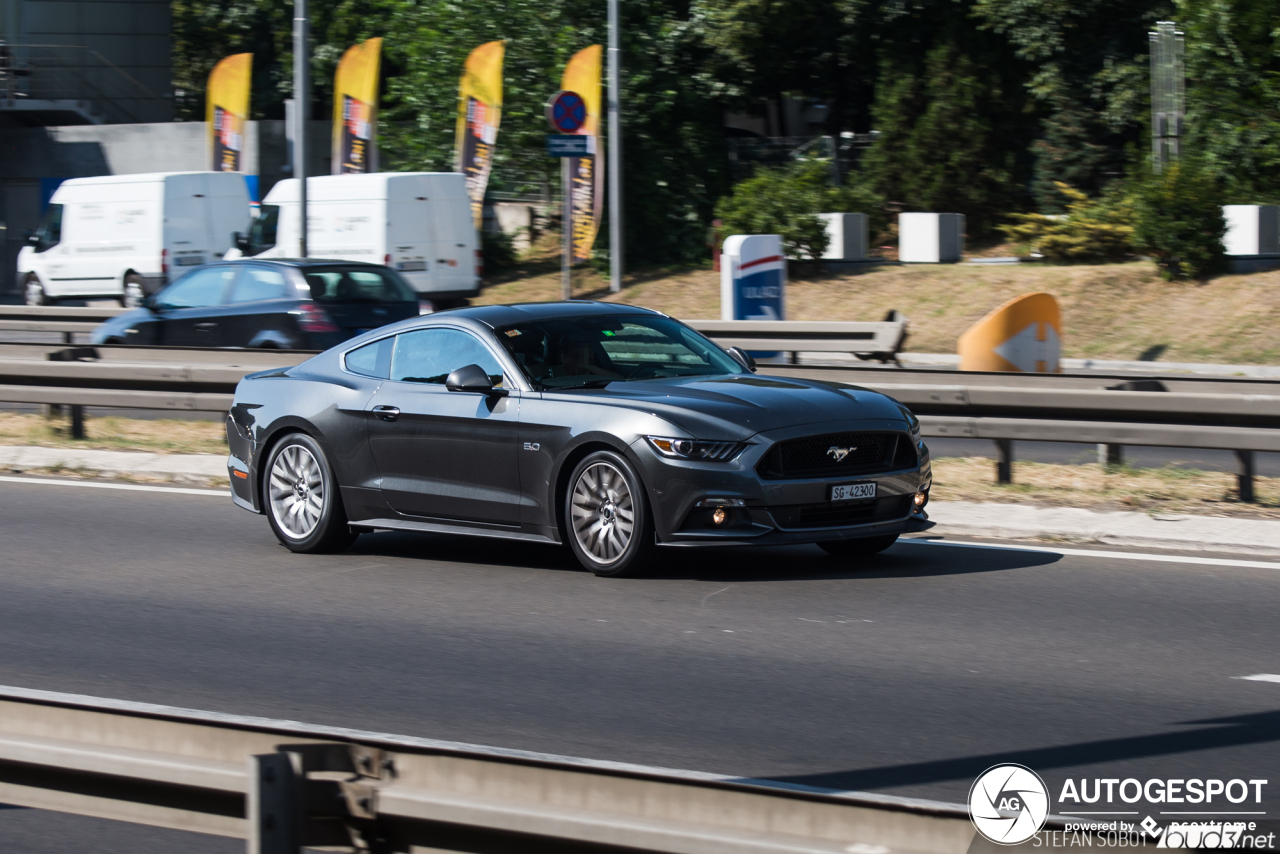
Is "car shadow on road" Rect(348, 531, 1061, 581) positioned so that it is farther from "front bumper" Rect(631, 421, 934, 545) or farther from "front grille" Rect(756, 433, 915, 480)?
"front grille" Rect(756, 433, 915, 480)

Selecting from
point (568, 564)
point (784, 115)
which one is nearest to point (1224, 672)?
point (568, 564)

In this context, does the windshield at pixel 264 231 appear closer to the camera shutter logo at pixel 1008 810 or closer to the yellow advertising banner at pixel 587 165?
the yellow advertising banner at pixel 587 165

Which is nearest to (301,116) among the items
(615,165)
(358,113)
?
(615,165)

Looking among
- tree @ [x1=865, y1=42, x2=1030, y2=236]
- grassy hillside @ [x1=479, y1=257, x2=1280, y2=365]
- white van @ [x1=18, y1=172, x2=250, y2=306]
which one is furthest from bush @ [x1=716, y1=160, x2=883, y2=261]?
white van @ [x1=18, y1=172, x2=250, y2=306]

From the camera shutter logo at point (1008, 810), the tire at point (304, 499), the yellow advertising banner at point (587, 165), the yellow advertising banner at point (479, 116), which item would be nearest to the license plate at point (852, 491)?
the tire at point (304, 499)

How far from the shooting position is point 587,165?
3281 cm

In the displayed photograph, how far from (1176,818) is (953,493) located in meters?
6.72

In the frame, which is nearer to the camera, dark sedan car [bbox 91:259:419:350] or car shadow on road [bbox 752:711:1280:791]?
car shadow on road [bbox 752:711:1280:791]

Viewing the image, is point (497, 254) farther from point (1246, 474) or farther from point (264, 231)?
point (1246, 474)

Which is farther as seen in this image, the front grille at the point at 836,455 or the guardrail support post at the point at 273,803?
the front grille at the point at 836,455

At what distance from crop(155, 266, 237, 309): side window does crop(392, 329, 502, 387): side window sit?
9009mm

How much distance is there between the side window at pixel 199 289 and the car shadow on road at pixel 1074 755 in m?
14.2

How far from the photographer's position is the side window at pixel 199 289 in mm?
18297

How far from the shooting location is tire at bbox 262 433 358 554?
9836 mm
